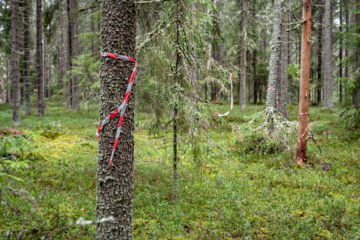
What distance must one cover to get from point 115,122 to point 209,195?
380 cm

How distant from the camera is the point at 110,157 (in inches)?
139

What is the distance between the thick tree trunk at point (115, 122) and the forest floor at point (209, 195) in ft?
1.77

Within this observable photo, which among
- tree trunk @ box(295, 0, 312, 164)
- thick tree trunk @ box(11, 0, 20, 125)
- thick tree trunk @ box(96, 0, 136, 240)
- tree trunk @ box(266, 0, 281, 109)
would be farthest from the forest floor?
thick tree trunk @ box(11, 0, 20, 125)

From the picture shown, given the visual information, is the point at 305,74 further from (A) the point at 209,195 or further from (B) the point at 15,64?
(B) the point at 15,64

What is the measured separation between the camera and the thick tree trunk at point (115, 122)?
3.49 metres

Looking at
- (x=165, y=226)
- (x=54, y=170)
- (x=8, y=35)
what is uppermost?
(x=8, y=35)

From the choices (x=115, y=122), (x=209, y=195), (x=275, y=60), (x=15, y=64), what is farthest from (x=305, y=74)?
(x=15, y=64)

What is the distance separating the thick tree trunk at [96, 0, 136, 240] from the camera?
349 centimetres

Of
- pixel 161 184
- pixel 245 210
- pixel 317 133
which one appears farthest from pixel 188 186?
pixel 317 133

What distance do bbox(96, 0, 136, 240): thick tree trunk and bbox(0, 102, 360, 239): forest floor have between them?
1.77 feet

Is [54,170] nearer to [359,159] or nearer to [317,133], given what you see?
[359,159]

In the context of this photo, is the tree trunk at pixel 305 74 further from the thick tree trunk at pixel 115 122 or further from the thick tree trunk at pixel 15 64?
the thick tree trunk at pixel 15 64

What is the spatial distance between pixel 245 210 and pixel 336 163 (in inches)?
188

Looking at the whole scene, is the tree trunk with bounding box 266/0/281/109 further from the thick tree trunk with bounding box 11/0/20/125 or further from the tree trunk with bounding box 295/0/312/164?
the thick tree trunk with bounding box 11/0/20/125
